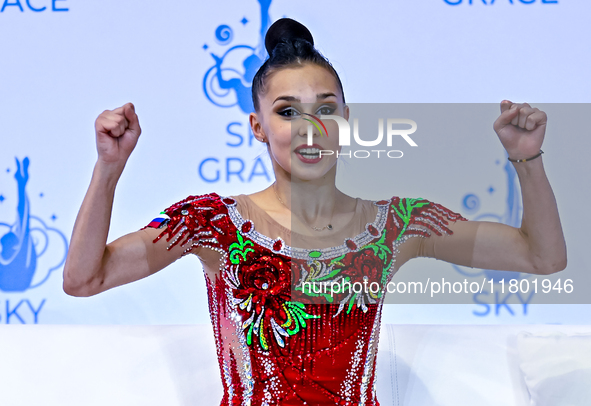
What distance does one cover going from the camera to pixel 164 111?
2.04 metres

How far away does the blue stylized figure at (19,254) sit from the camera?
6.93 ft

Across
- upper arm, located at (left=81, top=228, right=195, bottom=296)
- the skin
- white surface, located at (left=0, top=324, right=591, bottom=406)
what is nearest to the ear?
the skin

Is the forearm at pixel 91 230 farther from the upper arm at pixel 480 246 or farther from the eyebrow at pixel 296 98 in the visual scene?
the upper arm at pixel 480 246

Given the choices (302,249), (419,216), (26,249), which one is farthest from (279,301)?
(26,249)

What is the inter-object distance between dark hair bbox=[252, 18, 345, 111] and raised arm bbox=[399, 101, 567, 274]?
1.28 ft

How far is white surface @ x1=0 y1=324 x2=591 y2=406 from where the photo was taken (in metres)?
1.62

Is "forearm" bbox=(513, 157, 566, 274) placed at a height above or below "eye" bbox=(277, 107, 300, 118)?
below

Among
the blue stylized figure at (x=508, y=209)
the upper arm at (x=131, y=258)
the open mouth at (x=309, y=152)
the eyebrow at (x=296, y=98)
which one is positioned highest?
the eyebrow at (x=296, y=98)

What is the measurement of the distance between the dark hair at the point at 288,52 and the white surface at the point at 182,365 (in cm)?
78

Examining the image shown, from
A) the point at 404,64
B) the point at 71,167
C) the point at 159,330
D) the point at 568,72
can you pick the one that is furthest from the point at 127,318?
the point at 568,72

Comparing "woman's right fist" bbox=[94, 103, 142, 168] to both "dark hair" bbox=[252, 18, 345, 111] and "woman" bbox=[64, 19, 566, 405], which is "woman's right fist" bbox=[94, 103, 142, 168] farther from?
"dark hair" bbox=[252, 18, 345, 111]

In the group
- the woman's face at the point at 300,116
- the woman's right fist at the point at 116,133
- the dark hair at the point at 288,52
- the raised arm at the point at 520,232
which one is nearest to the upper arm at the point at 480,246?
the raised arm at the point at 520,232

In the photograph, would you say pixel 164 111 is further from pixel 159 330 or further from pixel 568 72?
pixel 568 72

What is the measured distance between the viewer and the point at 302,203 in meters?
1.31
